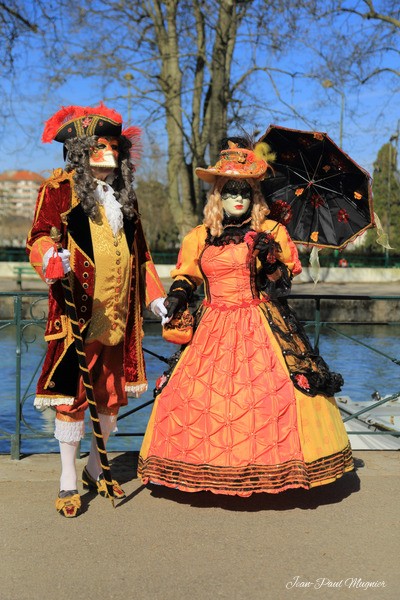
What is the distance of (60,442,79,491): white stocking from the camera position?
3.82 meters

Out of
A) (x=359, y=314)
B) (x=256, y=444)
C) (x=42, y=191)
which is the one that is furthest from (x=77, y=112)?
(x=359, y=314)

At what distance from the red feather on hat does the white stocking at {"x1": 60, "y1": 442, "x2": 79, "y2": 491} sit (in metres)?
1.52

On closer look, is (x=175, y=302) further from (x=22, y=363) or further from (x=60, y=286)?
(x=22, y=363)

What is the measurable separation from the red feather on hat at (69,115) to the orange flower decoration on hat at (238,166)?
532mm

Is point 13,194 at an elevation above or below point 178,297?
below

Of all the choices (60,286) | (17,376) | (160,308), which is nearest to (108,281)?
(60,286)

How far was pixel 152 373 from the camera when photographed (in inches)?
456

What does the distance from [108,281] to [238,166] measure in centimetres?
92

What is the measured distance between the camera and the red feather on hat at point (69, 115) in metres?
3.95

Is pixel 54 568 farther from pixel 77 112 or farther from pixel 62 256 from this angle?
pixel 77 112

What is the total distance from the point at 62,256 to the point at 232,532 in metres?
1.43

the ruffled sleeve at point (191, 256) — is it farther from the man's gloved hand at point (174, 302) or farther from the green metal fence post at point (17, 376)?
the green metal fence post at point (17, 376)

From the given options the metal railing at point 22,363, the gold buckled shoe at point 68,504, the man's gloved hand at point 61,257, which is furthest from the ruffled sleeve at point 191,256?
the gold buckled shoe at point 68,504

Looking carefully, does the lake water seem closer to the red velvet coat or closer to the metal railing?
the metal railing
